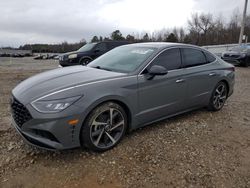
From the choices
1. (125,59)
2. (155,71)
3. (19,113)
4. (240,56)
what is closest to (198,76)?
(155,71)

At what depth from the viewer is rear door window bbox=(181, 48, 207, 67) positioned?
13.6ft

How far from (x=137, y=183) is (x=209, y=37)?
57.3 metres

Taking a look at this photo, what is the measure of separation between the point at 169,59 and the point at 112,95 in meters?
1.44

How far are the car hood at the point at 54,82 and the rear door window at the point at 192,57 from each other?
1466 mm

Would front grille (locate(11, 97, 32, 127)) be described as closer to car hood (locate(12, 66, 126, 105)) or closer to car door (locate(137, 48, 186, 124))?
car hood (locate(12, 66, 126, 105))

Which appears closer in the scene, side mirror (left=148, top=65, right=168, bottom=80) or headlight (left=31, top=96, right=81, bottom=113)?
headlight (left=31, top=96, right=81, bottom=113)

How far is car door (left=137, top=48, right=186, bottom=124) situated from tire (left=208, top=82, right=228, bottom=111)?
1.00 m

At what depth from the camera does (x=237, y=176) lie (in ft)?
8.74

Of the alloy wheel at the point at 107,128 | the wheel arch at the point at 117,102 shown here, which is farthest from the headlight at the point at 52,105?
the alloy wheel at the point at 107,128

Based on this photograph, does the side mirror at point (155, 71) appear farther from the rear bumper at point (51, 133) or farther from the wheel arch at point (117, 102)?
the rear bumper at point (51, 133)

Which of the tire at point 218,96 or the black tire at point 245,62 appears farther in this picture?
the black tire at point 245,62

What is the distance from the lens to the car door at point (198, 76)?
4113 millimetres

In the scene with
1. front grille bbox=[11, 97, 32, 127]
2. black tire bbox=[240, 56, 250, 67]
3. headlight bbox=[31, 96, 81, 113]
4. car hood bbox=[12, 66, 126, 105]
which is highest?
car hood bbox=[12, 66, 126, 105]

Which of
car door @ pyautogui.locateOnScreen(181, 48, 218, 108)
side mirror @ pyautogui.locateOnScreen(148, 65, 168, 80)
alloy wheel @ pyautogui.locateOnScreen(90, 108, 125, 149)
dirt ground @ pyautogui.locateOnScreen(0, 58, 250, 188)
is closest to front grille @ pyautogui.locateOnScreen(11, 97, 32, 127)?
dirt ground @ pyautogui.locateOnScreen(0, 58, 250, 188)
